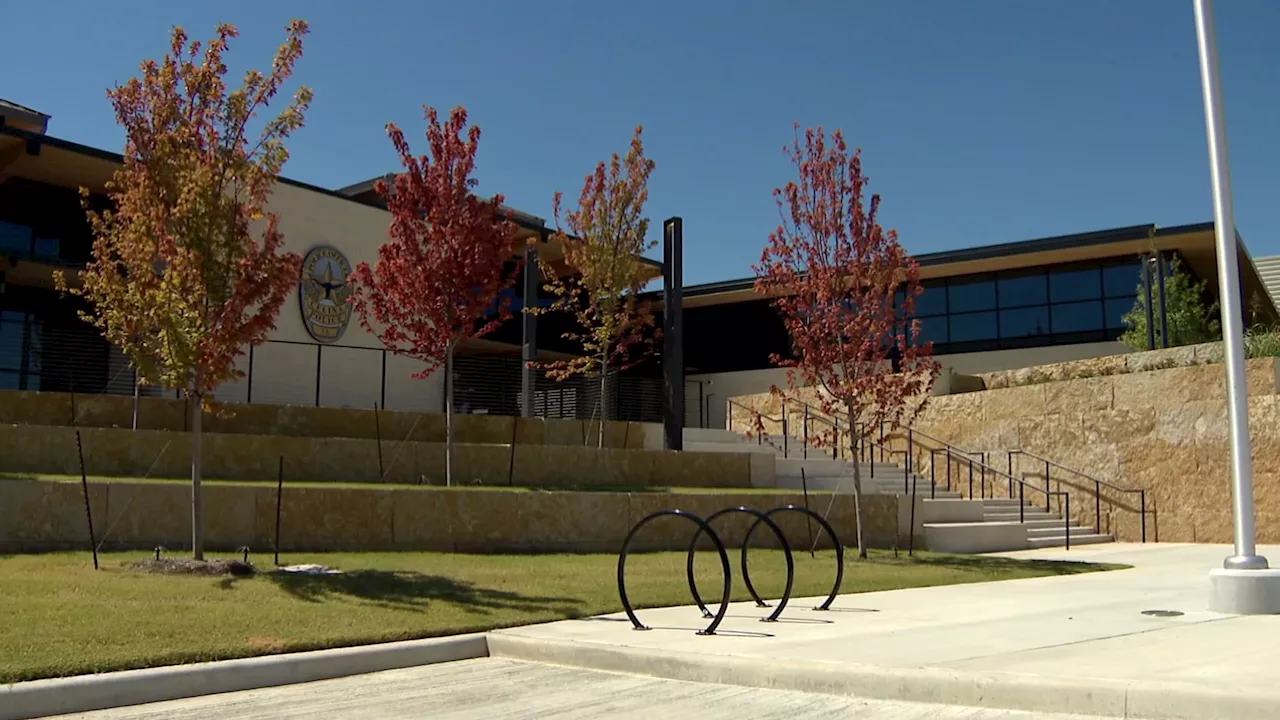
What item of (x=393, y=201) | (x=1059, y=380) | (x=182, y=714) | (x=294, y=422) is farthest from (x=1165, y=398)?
(x=182, y=714)

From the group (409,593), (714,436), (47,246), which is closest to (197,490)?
(409,593)

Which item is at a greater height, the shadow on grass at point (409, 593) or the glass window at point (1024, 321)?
the glass window at point (1024, 321)

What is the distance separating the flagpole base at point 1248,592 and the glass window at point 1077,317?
2107cm

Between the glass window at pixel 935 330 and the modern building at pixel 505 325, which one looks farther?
the glass window at pixel 935 330

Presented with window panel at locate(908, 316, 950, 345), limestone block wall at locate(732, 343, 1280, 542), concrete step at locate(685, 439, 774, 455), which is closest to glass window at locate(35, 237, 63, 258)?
concrete step at locate(685, 439, 774, 455)

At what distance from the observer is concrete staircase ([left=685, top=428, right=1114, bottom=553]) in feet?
59.0

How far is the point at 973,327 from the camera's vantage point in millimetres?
31312

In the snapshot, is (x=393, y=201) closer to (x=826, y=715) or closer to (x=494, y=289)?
(x=494, y=289)

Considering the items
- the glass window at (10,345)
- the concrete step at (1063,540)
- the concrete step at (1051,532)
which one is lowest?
the concrete step at (1063,540)

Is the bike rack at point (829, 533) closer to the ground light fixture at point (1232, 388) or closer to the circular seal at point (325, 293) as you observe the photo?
the ground light fixture at point (1232, 388)

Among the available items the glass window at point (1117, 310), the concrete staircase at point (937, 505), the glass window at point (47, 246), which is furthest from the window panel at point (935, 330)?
the glass window at point (47, 246)

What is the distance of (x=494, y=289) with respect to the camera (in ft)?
53.7

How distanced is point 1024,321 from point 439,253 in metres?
20.0

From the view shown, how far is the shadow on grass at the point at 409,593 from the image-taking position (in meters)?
9.71
